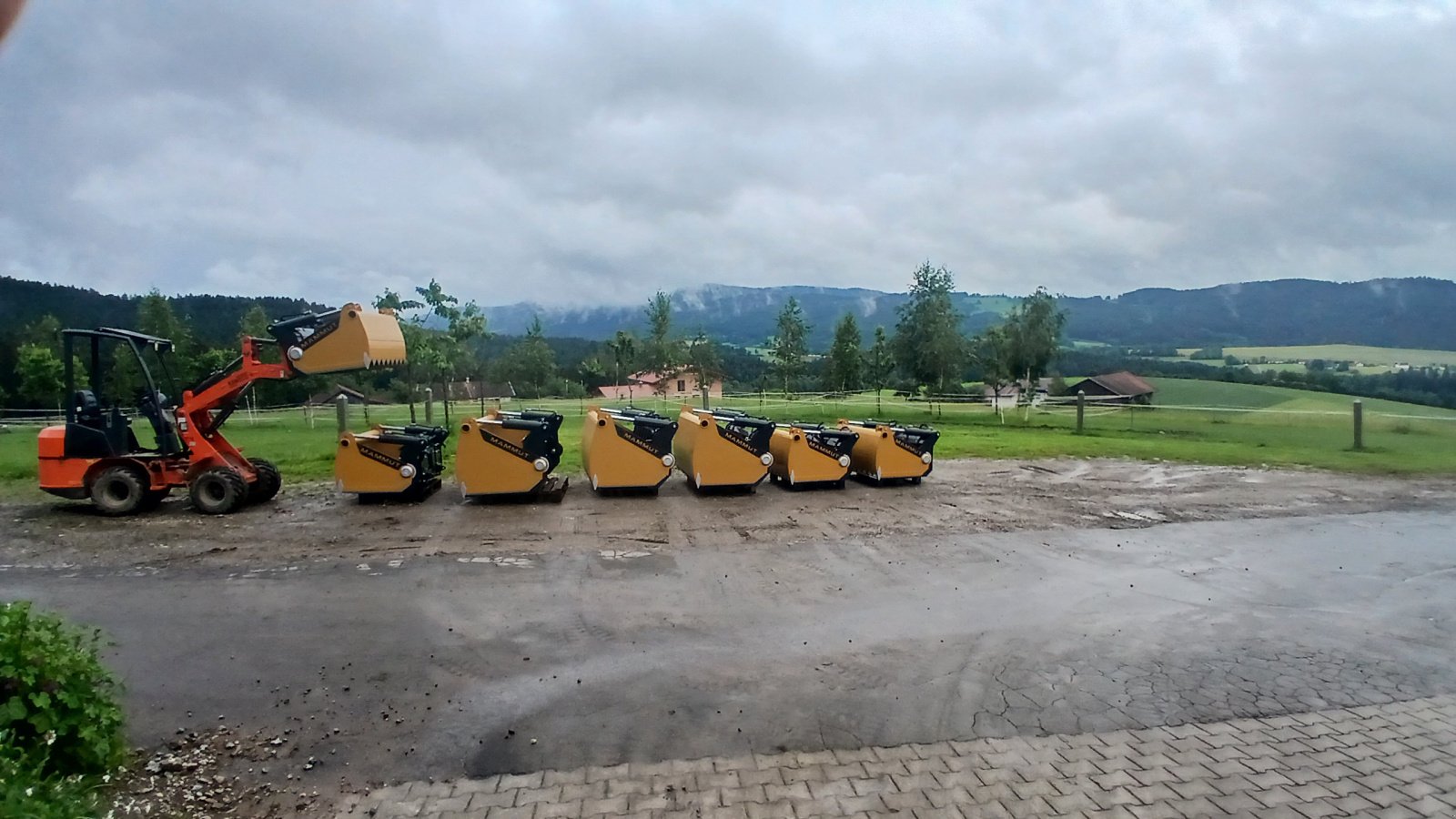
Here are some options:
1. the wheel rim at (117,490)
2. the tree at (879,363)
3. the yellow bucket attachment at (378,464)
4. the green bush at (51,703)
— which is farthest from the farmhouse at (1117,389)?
the green bush at (51,703)

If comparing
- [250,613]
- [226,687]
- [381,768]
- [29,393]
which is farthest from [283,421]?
[381,768]

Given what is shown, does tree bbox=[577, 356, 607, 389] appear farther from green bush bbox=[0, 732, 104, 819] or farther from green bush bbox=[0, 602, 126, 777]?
green bush bbox=[0, 732, 104, 819]

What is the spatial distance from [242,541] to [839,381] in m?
25.5

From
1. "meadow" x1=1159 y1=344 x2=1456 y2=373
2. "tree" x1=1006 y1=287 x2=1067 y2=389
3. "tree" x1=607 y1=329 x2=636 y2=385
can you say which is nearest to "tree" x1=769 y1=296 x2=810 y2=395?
"tree" x1=607 y1=329 x2=636 y2=385

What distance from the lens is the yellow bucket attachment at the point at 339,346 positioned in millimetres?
10438

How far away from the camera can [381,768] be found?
3.94 metres

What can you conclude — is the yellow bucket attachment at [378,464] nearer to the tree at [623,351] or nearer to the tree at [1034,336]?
the tree at [623,351]

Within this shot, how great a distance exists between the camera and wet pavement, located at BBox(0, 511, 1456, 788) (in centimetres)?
436

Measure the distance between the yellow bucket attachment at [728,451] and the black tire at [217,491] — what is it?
6121 millimetres

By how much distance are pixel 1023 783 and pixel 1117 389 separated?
83.0 feet

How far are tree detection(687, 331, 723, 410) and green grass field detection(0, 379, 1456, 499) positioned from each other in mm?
2562

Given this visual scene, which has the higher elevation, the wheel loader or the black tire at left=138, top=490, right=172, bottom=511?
the wheel loader

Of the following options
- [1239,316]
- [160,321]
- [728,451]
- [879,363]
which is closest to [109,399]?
[728,451]

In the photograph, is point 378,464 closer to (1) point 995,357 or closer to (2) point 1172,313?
(1) point 995,357
